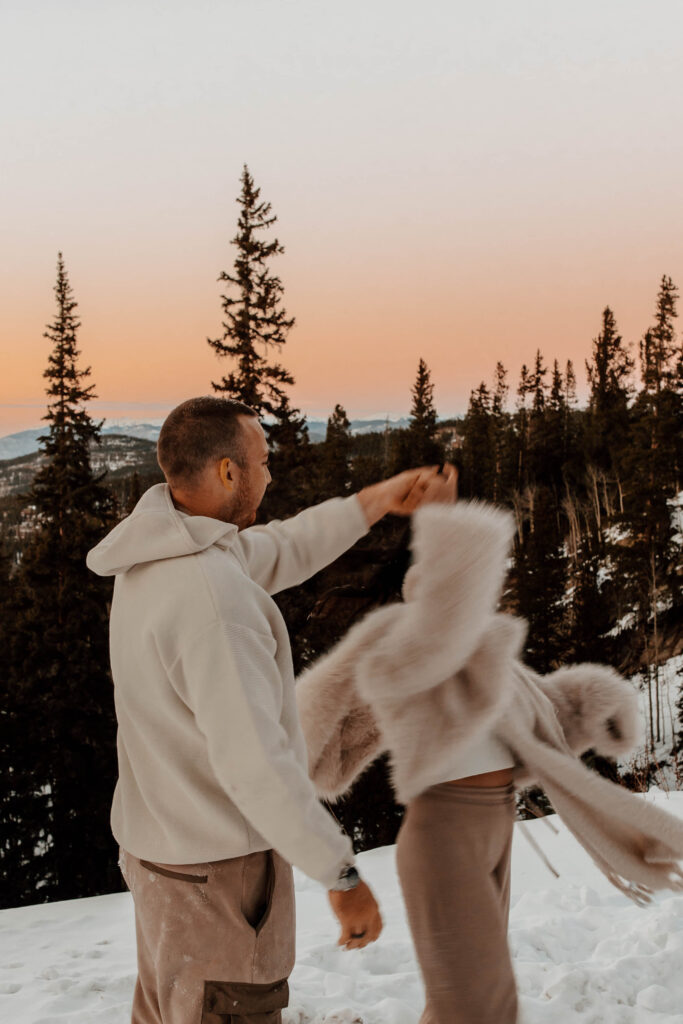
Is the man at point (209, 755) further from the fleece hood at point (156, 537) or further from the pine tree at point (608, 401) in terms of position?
the pine tree at point (608, 401)

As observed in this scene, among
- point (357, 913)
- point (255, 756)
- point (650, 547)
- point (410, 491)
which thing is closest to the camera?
point (255, 756)

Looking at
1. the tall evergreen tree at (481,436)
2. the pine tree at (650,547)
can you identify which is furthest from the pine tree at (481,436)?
the pine tree at (650,547)

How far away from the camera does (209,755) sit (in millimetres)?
1878

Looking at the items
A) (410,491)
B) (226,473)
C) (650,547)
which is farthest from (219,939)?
(650,547)

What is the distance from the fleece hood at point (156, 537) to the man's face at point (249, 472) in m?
0.15

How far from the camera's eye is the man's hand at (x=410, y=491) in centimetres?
246

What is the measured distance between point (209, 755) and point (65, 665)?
2099cm

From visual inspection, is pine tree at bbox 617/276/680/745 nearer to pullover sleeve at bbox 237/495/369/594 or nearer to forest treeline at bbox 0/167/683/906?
forest treeline at bbox 0/167/683/906

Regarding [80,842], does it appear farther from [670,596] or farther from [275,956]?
[670,596]

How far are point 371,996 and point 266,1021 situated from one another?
2.09 m

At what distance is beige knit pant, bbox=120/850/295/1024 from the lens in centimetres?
203

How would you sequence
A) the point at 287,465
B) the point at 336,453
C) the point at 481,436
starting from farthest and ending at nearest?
the point at 481,436 < the point at 336,453 < the point at 287,465

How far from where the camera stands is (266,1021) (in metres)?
2.09

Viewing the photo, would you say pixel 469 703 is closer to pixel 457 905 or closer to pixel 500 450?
pixel 457 905
